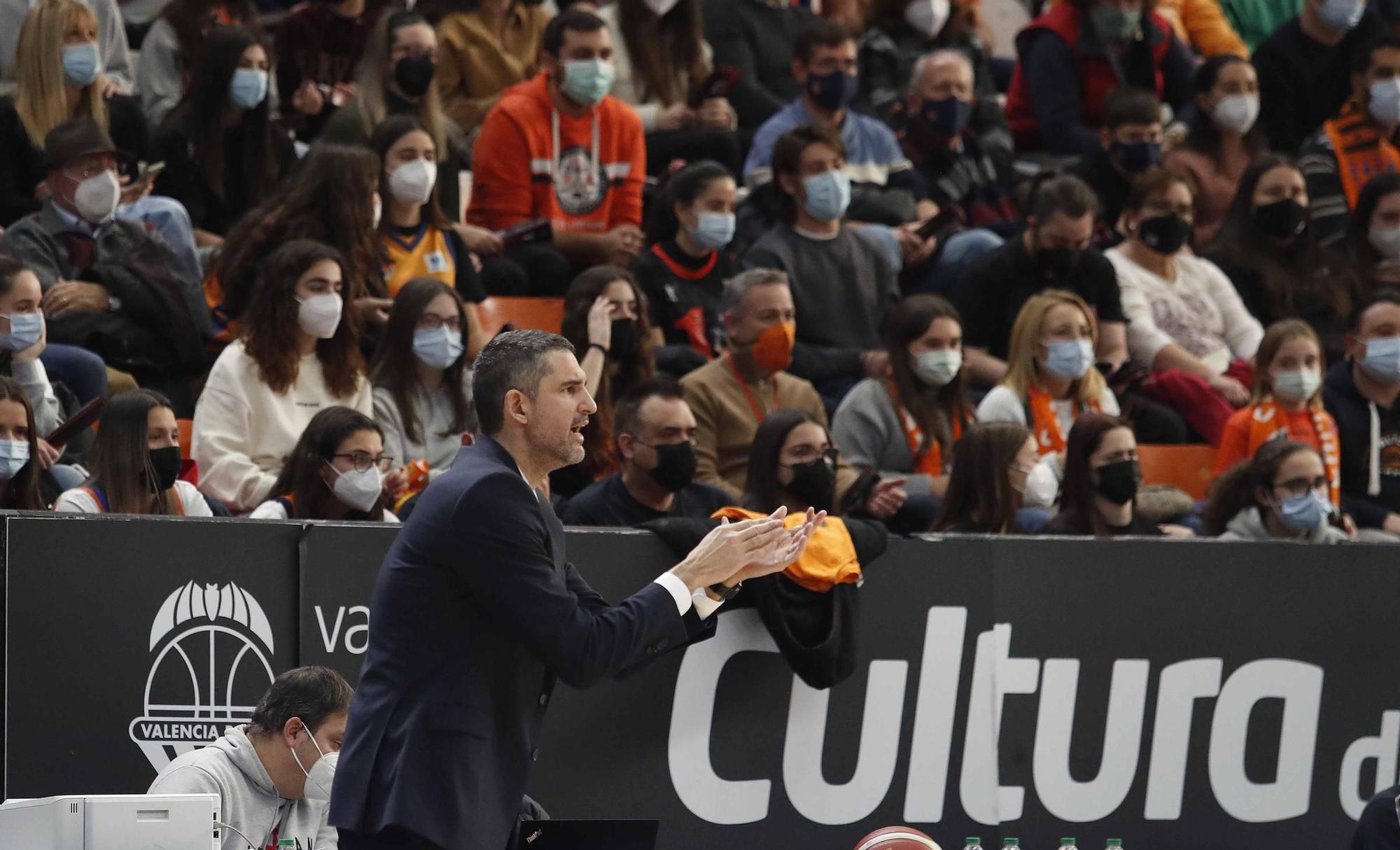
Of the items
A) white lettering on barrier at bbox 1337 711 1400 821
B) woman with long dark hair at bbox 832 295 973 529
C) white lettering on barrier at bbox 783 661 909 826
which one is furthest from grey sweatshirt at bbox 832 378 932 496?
white lettering on barrier at bbox 1337 711 1400 821

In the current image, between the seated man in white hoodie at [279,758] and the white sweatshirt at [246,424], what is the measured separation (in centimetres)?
187

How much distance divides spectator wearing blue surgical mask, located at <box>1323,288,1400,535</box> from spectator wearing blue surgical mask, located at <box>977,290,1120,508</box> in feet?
3.50

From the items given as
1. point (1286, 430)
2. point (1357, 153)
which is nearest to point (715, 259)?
point (1286, 430)

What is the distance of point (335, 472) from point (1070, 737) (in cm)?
275

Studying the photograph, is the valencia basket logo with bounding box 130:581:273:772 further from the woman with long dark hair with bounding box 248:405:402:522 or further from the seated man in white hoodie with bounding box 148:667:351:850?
the woman with long dark hair with bounding box 248:405:402:522

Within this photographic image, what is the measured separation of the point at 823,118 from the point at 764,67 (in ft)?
4.59

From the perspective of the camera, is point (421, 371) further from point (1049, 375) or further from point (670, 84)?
point (670, 84)

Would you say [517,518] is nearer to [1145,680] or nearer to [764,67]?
[1145,680]

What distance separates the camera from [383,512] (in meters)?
7.46

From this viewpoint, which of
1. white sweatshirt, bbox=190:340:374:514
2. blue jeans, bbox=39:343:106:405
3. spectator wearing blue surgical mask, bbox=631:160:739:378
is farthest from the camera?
spectator wearing blue surgical mask, bbox=631:160:739:378

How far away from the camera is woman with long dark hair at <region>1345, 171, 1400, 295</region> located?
1127cm

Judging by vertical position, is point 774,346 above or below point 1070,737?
above

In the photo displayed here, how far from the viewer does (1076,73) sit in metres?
12.6

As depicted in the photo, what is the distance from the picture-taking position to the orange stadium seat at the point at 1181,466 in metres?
9.59
